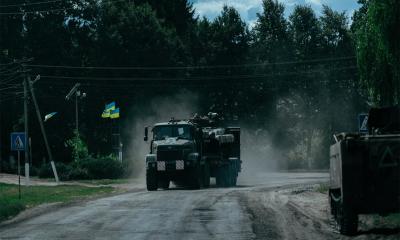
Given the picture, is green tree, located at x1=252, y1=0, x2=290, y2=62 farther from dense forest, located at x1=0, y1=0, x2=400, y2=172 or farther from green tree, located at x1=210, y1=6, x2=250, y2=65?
green tree, located at x1=210, y1=6, x2=250, y2=65

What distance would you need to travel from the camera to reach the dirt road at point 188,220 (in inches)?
685

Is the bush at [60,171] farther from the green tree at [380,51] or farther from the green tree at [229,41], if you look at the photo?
the green tree at [380,51]

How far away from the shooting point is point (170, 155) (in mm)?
37156

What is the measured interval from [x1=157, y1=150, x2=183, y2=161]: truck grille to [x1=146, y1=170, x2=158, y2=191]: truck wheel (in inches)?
27.5

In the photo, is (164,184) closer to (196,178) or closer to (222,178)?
(196,178)

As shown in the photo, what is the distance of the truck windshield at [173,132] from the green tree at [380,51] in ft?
46.3

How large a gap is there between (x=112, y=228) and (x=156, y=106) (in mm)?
56173

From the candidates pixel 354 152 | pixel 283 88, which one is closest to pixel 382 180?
pixel 354 152

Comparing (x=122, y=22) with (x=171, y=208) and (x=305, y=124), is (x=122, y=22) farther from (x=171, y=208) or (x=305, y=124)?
(x=171, y=208)

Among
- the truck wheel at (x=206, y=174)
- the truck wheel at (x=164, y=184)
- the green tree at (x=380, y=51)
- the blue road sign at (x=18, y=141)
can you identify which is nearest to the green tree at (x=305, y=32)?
the truck wheel at (x=206, y=174)

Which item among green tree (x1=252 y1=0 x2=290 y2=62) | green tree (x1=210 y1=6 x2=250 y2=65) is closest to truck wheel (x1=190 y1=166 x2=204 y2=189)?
green tree (x1=210 y1=6 x2=250 y2=65)

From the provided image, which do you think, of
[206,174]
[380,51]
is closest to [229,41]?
[206,174]

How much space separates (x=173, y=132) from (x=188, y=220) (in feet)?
57.7

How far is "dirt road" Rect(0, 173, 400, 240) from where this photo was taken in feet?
57.1
